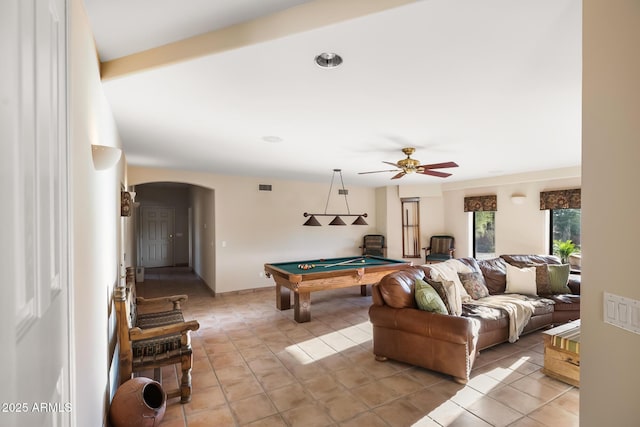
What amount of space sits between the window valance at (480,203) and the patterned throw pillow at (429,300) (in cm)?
491

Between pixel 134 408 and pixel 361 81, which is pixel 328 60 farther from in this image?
pixel 134 408

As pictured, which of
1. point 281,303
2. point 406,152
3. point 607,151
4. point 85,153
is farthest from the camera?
point 281,303

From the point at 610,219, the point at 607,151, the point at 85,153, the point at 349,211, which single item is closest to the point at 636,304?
the point at 610,219

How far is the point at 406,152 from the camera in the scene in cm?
413

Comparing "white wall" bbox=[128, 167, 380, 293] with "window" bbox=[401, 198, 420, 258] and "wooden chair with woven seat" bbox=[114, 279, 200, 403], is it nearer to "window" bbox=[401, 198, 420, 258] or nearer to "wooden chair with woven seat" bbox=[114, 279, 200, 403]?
"window" bbox=[401, 198, 420, 258]

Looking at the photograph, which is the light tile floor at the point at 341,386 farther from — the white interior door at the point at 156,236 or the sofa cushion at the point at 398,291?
the white interior door at the point at 156,236

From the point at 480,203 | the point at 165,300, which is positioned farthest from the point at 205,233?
the point at 480,203

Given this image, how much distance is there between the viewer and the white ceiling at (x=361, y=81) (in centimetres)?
154

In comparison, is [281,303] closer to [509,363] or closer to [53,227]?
[509,363]

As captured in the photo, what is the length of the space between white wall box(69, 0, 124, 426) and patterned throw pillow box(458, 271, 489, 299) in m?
4.15

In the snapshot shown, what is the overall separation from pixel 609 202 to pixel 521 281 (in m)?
4.00

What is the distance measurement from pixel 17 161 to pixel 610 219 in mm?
1853

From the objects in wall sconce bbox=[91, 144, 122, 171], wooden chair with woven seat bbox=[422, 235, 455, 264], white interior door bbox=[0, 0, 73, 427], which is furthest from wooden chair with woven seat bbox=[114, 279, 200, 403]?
wooden chair with woven seat bbox=[422, 235, 455, 264]

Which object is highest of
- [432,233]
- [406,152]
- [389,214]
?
[406,152]
